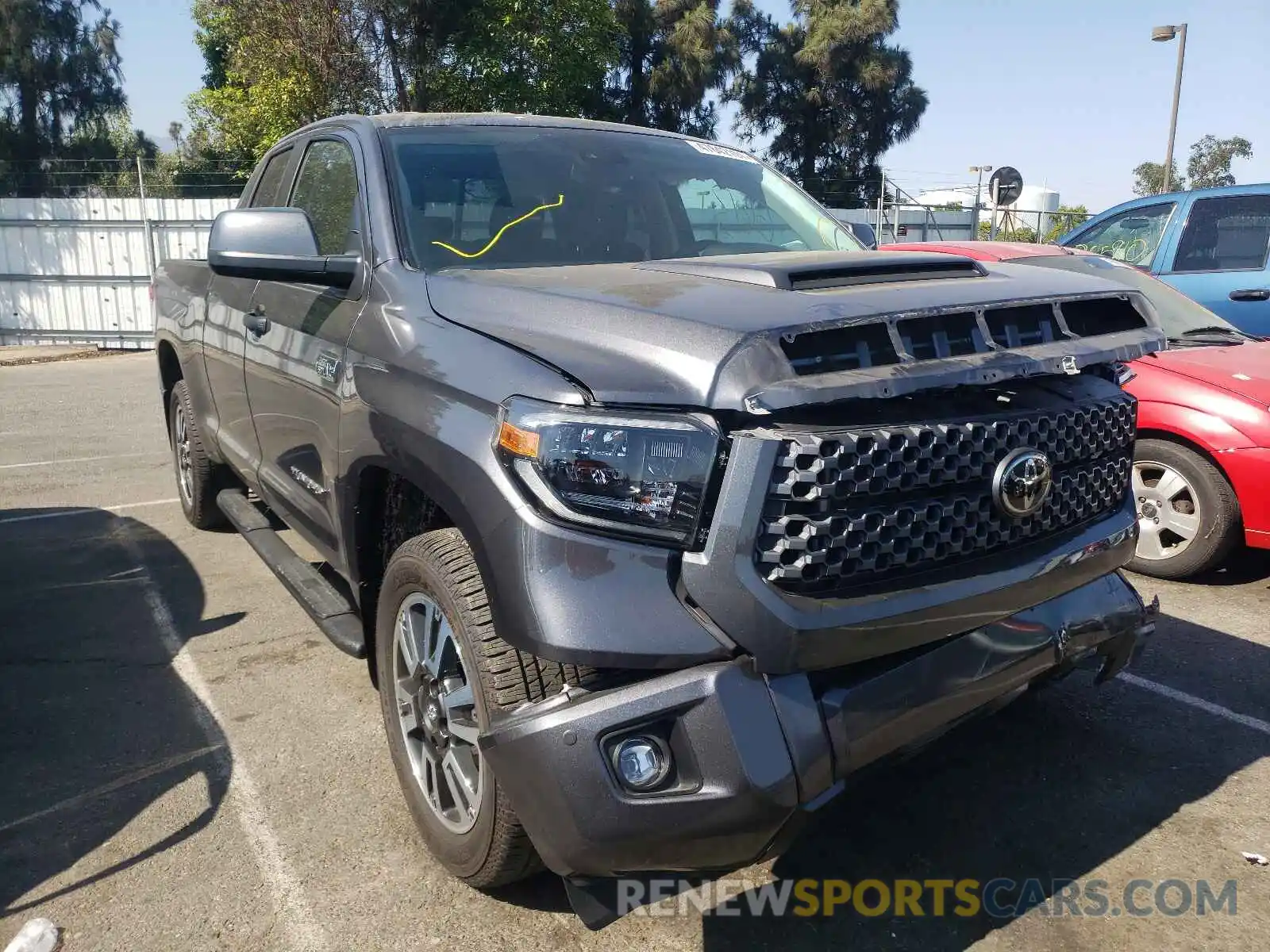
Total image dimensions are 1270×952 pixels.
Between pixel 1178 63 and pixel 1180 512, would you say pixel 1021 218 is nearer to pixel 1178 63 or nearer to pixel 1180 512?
pixel 1178 63

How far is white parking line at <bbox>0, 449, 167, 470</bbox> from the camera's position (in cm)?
763

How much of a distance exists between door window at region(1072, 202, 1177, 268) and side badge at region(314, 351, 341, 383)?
677 centimetres

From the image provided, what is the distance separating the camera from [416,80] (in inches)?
861

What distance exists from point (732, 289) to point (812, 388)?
0.48 meters

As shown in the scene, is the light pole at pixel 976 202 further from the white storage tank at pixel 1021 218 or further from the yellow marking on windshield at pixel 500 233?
the yellow marking on windshield at pixel 500 233

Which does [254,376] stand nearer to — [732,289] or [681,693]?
[732,289]

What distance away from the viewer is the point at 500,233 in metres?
3.18

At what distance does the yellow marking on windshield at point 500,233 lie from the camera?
3039 millimetres

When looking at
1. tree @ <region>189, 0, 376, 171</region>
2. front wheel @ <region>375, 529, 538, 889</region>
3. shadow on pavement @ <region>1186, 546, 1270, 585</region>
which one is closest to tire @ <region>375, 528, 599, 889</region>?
front wheel @ <region>375, 529, 538, 889</region>

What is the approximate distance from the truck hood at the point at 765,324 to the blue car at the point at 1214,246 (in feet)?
19.2

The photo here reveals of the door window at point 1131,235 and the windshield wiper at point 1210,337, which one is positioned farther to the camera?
the door window at point 1131,235

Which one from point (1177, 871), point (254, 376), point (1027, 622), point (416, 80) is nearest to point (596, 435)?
point (1027, 622)

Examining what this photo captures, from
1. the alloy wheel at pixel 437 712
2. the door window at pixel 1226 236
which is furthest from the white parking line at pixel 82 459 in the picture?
the door window at pixel 1226 236

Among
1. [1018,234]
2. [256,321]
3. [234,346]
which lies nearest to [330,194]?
[256,321]
